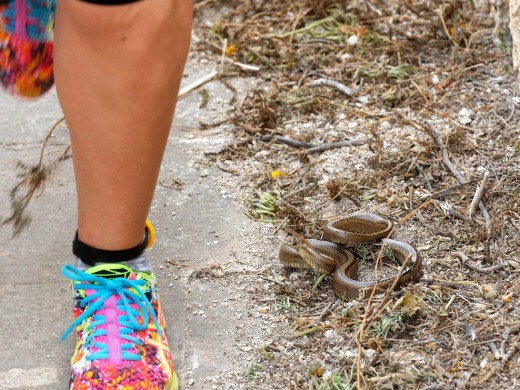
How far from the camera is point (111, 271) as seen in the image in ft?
7.96

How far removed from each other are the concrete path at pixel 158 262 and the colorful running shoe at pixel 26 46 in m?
0.68

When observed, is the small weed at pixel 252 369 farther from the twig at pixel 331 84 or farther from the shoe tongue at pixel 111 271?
the twig at pixel 331 84

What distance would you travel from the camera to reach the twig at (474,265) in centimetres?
288

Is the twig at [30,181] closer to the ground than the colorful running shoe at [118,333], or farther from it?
closer to the ground

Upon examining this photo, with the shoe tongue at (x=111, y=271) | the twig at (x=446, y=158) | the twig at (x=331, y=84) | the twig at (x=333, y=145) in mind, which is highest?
the shoe tongue at (x=111, y=271)

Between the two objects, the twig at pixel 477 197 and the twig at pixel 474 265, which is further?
the twig at pixel 477 197

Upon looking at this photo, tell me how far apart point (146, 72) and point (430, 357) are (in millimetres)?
1122

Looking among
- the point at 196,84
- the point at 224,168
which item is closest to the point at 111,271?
the point at 224,168

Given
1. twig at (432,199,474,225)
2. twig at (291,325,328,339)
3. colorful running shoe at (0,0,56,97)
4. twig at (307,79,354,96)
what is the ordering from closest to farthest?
colorful running shoe at (0,0,56,97) < twig at (291,325,328,339) < twig at (432,199,474,225) < twig at (307,79,354,96)

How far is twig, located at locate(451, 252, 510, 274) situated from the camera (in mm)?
2881

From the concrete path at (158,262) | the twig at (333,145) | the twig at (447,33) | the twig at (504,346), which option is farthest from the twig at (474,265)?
the twig at (447,33)

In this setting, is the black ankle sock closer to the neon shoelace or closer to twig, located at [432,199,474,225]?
the neon shoelace

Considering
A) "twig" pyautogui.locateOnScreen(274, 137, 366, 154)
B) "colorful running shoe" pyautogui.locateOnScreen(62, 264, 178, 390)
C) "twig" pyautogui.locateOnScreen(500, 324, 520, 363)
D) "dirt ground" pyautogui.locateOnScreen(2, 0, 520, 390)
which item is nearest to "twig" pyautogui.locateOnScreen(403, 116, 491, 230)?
"dirt ground" pyautogui.locateOnScreen(2, 0, 520, 390)

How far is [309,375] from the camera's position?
2455 mm
